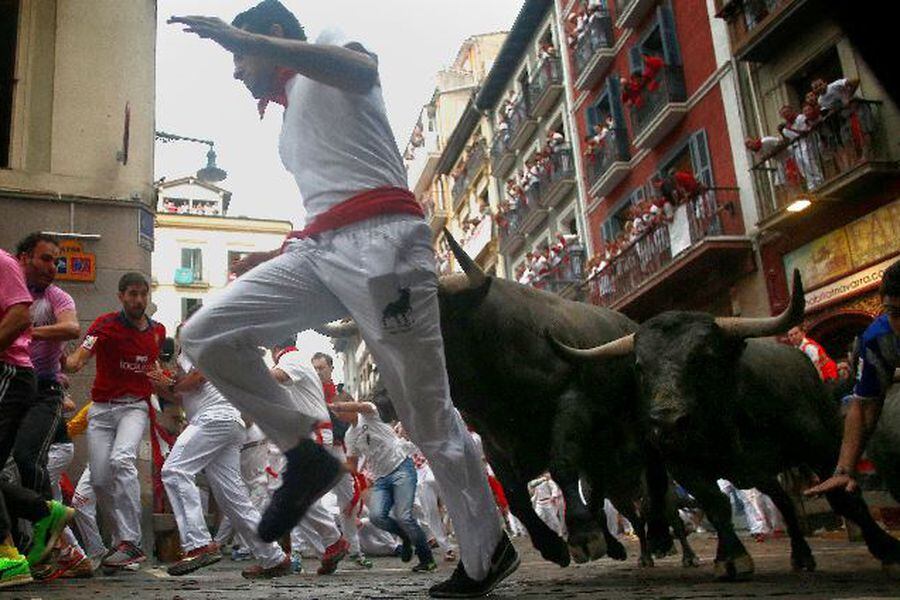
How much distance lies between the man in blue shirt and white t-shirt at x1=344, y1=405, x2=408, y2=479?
6.47m

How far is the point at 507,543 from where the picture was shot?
397 cm

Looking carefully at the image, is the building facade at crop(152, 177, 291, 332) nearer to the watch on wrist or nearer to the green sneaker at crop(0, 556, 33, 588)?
the green sneaker at crop(0, 556, 33, 588)

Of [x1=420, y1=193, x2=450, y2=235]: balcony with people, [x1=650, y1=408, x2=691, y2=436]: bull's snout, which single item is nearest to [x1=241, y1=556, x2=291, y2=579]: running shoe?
[x1=650, y1=408, x2=691, y2=436]: bull's snout

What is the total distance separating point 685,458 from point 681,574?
90 centimetres

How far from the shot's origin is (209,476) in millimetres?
7309

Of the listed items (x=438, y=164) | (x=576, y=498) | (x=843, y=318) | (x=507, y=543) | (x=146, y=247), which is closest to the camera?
(x=507, y=543)

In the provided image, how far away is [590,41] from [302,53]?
80.7 feet

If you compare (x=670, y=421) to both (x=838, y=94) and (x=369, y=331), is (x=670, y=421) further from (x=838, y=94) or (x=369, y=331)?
(x=838, y=94)

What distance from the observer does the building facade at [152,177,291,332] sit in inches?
2222

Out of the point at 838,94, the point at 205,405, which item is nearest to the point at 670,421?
the point at 205,405

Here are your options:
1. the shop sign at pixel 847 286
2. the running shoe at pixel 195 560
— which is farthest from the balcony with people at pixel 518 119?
the running shoe at pixel 195 560

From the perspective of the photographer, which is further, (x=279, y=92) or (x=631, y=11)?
(x=631, y=11)

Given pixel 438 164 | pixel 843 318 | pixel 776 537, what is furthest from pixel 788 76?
pixel 438 164

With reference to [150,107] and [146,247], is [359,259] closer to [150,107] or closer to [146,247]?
[146,247]
